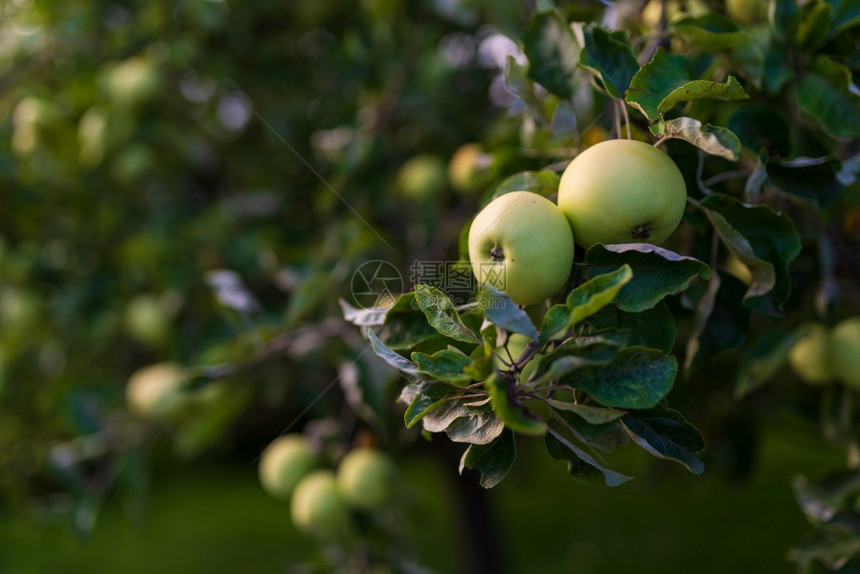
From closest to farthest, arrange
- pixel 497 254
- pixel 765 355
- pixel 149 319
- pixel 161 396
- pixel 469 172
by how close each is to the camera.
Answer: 1. pixel 497 254
2. pixel 765 355
3. pixel 469 172
4. pixel 161 396
5. pixel 149 319

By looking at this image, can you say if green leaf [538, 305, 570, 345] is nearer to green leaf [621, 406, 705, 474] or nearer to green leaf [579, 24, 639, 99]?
green leaf [621, 406, 705, 474]

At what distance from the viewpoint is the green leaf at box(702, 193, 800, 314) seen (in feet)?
2.28

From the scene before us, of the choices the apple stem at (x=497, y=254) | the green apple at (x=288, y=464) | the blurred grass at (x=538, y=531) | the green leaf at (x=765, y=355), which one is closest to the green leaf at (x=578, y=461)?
the apple stem at (x=497, y=254)

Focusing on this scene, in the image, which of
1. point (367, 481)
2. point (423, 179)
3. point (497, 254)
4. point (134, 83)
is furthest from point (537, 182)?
point (134, 83)

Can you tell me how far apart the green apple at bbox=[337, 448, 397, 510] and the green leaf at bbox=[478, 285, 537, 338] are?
2.57ft

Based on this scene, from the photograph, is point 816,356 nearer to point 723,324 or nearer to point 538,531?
point 723,324

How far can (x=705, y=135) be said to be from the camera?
0.59 metres

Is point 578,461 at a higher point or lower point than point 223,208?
higher

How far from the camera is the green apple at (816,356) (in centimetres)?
110

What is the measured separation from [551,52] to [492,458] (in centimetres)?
48

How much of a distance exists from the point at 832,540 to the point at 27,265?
5.84 feet

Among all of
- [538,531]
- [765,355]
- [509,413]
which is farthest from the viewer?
[538,531]

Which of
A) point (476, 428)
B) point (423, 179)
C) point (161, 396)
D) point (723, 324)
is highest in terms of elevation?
point (476, 428)

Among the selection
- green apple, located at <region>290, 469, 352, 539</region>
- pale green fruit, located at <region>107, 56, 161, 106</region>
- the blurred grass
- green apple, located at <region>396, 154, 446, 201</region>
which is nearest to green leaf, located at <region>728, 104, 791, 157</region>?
green apple, located at <region>396, 154, 446, 201</region>
